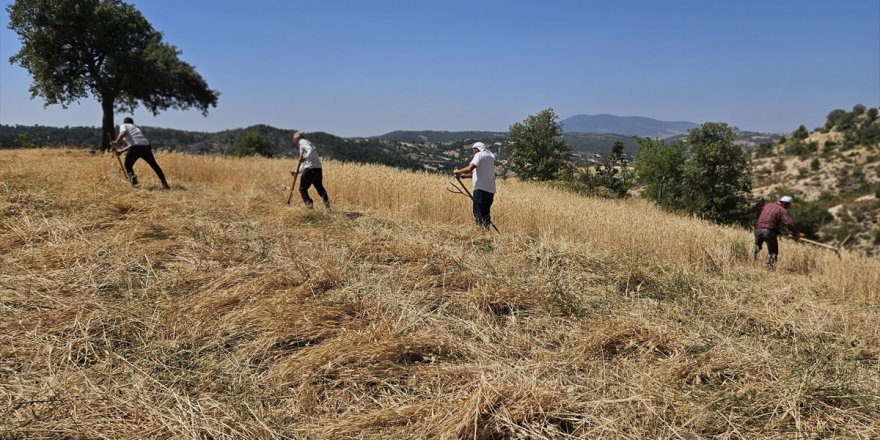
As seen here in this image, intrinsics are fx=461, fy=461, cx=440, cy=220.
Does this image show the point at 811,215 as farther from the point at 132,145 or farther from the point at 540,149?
the point at 132,145

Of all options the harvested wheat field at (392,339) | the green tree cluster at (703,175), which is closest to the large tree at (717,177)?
the green tree cluster at (703,175)

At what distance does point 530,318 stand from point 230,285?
2.49 metres

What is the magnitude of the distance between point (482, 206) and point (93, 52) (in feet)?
73.0

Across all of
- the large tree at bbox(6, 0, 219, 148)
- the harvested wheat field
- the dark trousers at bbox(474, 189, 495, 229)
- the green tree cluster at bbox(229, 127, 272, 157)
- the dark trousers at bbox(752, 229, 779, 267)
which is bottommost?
the dark trousers at bbox(752, 229, 779, 267)

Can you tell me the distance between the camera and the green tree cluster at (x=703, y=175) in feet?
90.0

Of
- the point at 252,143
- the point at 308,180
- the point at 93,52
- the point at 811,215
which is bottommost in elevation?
the point at 811,215

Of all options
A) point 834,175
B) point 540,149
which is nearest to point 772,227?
point 540,149

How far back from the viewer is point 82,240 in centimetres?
468

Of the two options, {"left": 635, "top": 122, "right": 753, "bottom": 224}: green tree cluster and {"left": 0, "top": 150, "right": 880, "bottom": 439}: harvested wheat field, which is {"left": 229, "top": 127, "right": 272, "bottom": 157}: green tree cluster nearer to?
{"left": 635, "top": 122, "right": 753, "bottom": 224}: green tree cluster

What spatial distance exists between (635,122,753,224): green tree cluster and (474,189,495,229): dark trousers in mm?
22616

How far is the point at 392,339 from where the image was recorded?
2.97m

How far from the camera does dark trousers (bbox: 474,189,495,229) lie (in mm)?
7469

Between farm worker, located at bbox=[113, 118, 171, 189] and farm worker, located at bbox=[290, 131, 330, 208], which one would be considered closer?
farm worker, located at bbox=[290, 131, 330, 208]

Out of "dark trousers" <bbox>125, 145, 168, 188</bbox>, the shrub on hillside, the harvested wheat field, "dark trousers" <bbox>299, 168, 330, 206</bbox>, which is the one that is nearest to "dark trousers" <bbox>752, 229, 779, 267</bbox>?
the harvested wheat field
